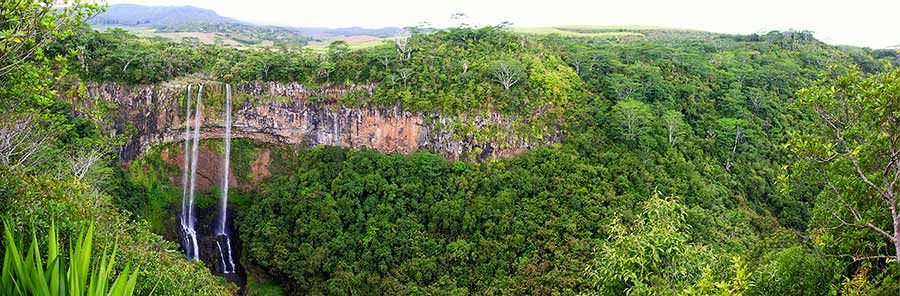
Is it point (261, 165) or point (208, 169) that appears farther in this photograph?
point (261, 165)

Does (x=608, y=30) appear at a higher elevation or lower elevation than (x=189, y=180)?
higher

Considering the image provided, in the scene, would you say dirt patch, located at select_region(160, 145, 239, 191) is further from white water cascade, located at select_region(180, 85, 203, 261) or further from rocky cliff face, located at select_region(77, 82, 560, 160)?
rocky cliff face, located at select_region(77, 82, 560, 160)

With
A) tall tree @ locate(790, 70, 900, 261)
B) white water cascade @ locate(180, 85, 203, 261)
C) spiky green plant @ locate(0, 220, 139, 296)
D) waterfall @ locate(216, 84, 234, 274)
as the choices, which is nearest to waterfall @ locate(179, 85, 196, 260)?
white water cascade @ locate(180, 85, 203, 261)

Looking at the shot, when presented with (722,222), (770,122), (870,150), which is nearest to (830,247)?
(870,150)

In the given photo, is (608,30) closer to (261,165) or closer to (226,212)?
(261,165)

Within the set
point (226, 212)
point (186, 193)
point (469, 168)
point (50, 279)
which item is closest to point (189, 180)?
point (186, 193)
